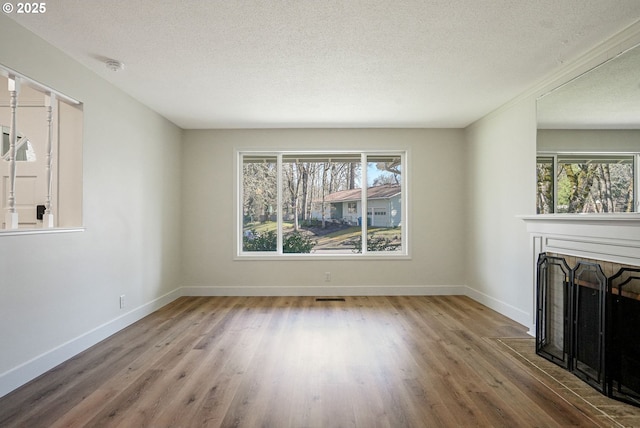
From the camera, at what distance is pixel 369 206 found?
5.52 m

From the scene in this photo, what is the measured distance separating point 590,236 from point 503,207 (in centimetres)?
167

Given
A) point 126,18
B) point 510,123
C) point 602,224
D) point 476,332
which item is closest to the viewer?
point 126,18

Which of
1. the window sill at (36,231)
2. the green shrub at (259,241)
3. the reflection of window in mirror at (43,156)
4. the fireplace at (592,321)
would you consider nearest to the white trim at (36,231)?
the window sill at (36,231)

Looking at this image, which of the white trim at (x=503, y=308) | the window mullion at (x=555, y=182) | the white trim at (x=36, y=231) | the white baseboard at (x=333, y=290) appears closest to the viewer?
the white trim at (x=36, y=231)

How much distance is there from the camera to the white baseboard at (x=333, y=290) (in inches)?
208

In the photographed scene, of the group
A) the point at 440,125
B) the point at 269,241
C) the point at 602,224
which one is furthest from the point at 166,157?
the point at 602,224

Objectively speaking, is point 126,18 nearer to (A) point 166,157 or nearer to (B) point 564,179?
(A) point 166,157

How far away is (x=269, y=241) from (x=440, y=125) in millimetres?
3127

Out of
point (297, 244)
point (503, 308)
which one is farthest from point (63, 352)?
point (503, 308)

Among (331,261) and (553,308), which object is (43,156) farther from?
(553,308)

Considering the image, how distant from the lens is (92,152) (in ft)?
10.8

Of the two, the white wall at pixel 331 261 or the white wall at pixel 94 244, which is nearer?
the white wall at pixel 94 244

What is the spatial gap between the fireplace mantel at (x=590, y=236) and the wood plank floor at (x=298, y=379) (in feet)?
3.32

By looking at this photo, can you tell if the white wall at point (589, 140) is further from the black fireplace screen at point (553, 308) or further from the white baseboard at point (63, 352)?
the white baseboard at point (63, 352)
